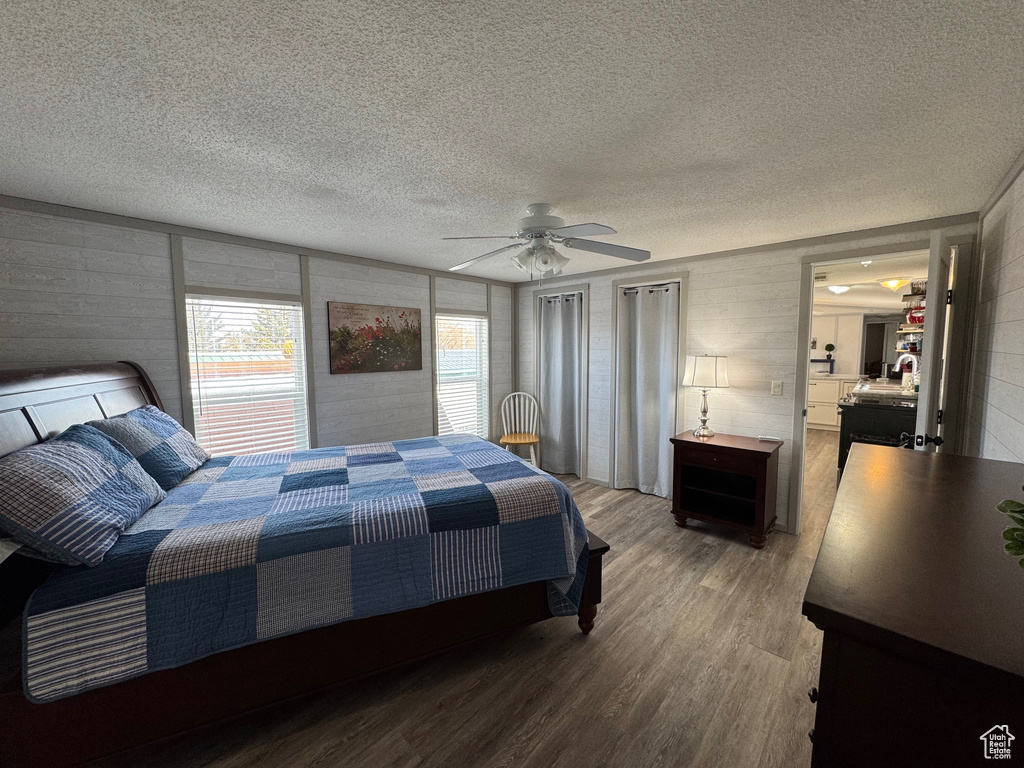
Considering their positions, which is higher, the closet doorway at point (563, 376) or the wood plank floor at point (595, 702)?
the closet doorway at point (563, 376)

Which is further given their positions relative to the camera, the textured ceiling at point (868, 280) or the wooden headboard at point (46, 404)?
the textured ceiling at point (868, 280)

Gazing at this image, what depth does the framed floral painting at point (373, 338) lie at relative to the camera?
3758mm

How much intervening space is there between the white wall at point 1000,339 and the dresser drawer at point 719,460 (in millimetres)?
1210

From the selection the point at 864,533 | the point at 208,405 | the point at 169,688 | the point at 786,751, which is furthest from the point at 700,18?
the point at 208,405

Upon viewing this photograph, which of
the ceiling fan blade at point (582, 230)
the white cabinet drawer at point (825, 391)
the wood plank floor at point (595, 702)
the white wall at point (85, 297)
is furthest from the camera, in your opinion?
the white cabinet drawer at point (825, 391)

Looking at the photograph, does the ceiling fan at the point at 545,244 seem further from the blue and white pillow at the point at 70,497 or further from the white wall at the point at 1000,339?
the blue and white pillow at the point at 70,497

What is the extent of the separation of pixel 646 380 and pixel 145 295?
4114 mm

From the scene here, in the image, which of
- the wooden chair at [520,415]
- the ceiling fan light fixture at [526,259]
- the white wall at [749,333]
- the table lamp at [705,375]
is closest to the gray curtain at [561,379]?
the wooden chair at [520,415]

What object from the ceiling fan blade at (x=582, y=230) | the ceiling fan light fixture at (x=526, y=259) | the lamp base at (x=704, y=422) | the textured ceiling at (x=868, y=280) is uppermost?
the textured ceiling at (x=868, y=280)

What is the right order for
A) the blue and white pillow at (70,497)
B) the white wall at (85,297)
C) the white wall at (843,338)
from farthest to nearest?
the white wall at (843,338), the white wall at (85,297), the blue and white pillow at (70,497)

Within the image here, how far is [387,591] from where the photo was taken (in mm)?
1789

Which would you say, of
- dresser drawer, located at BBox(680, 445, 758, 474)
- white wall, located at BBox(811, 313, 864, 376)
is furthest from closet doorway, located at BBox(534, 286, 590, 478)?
white wall, located at BBox(811, 313, 864, 376)

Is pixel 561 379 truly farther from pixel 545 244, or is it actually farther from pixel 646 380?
pixel 545 244

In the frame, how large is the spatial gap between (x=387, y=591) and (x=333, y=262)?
292 centimetres
